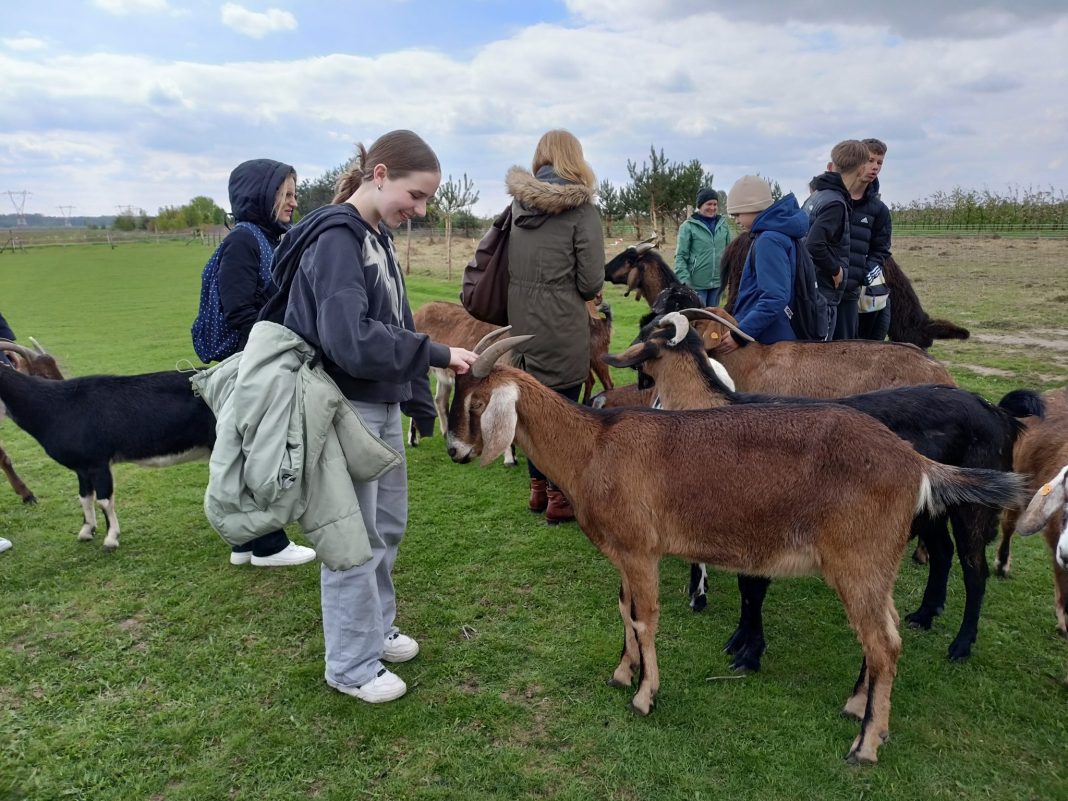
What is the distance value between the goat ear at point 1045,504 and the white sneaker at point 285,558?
4.34m

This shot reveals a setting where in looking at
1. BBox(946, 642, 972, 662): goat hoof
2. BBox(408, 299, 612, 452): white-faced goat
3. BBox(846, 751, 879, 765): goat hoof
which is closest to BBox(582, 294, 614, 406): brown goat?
BBox(408, 299, 612, 452): white-faced goat

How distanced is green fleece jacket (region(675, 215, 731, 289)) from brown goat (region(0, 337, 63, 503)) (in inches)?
283

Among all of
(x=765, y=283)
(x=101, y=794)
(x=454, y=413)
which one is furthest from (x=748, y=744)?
(x=765, y=283)

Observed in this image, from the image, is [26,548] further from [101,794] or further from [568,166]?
[568,166]

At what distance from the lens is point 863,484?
3000 mm

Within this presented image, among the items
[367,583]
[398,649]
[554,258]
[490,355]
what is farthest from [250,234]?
[398,649]

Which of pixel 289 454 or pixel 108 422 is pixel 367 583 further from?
pixel 108 422

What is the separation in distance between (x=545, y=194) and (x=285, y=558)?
3101mm

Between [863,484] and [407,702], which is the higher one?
[863,484]

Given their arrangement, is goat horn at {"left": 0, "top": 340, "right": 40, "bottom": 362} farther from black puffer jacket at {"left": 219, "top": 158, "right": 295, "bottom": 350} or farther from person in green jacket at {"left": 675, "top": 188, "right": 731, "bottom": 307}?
person in green jacket at {"left": 675, "top": 188, "right": 731, "bottom": 307}

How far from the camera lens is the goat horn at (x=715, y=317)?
16.3 feet

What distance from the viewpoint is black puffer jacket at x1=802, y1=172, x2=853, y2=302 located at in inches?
219

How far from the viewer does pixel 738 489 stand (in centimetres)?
317

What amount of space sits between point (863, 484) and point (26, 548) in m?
5.79
